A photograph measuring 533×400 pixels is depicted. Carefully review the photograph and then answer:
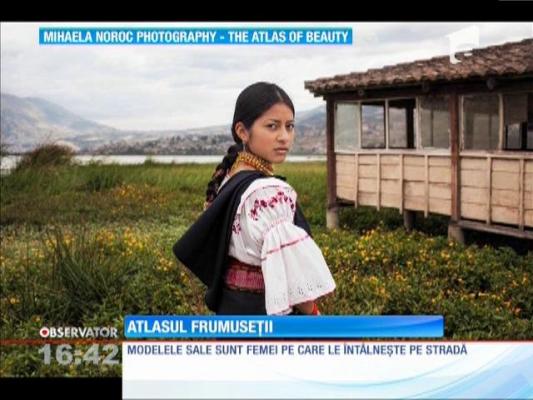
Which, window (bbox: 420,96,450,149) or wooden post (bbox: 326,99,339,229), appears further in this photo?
window (bbox: 420,96,450,149)

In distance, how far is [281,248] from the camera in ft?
8.81

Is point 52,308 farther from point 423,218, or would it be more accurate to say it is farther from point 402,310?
point 423,218

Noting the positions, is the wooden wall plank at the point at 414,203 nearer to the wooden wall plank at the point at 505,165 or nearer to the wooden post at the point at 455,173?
the wooden post at the point at 455,173

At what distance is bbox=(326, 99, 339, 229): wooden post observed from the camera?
4699mm

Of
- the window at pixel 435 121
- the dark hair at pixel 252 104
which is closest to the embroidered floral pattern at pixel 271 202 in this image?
the dark hair at pixel 252 104

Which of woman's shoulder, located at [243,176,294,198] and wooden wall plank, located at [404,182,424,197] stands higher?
woman's shoulder, located at [243,176,294,198]

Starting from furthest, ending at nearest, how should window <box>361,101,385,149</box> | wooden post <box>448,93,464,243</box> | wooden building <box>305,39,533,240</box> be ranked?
window <box>361,101,385,149</box> < wooden post <box>448,93,464,243</box> < wooden building <box>305,39,533,240</box>

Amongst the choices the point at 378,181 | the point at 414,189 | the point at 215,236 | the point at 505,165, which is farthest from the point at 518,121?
the point at 215,236

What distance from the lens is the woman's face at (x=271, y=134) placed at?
285cm

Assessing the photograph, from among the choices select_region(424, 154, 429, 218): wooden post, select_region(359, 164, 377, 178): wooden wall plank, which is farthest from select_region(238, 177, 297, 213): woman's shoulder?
select_region(359, 164, 377, 178): wooden wall plank

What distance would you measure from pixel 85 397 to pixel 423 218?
2.61 m

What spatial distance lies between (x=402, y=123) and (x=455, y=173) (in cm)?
65

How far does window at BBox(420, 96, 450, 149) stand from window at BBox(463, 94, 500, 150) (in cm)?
18

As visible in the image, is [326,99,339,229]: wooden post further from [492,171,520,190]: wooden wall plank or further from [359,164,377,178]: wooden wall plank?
[492,171,520,190]: wooden wall plank
